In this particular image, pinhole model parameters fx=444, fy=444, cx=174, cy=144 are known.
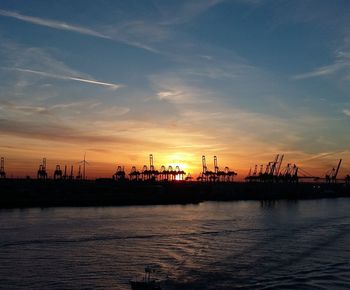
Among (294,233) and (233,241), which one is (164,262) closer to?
(233,241)

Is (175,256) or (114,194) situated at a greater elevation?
(114,194)

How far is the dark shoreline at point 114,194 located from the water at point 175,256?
35.5 meters

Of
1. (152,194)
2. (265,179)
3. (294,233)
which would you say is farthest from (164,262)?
(265,179)

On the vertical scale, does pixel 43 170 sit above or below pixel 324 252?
above

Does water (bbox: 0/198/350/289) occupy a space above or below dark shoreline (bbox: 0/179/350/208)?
below

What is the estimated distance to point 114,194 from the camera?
349 ft

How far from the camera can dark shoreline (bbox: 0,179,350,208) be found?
3344 inches

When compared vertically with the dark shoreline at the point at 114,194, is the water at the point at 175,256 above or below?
below

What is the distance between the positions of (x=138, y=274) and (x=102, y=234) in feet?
56.6

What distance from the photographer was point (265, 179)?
602ft

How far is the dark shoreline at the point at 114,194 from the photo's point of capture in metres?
84.9

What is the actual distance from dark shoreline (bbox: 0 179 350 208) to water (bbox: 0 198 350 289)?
116 feet

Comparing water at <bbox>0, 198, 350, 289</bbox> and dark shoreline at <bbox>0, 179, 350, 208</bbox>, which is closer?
water at <bbox>0, 198, 350, 289</bbox>

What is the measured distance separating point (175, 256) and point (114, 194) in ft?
251
